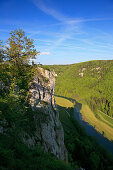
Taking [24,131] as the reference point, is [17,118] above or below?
above

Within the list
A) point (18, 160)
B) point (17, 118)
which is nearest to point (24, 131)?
point (17, 118)

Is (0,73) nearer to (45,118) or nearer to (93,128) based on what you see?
(45,118)

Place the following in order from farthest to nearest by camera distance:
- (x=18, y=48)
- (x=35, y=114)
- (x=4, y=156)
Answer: (x=35, y=114), (x=18, y=48), (x=4, y=156)

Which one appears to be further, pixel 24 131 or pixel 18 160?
pixel 24 131

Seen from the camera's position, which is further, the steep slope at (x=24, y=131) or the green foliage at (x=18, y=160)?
the steep slope at (x=24, y=131)

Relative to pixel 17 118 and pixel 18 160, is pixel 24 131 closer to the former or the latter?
pixel 17 118

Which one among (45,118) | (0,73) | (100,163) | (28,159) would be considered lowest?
(100,163)

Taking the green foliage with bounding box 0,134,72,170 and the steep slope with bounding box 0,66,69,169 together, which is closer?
the green foliage with bounding box 0,134,72,170

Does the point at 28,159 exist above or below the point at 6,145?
below

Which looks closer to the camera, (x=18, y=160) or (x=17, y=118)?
(x=18, y=160)

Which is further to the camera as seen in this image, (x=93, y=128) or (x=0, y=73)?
(x=93, y=128)

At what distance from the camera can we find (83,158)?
35.2 m

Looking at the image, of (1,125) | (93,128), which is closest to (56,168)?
(1,125)

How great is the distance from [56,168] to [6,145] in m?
3.42
